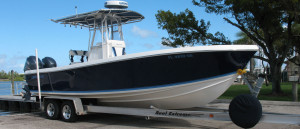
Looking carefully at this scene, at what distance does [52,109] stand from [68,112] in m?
0.87

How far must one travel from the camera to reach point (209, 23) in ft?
47.1

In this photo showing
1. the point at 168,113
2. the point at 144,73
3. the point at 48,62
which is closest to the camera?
the point at 168,113

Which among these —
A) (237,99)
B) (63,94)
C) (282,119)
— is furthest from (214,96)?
(63,94)

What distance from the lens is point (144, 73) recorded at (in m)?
6.77

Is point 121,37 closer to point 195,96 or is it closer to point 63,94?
point 63,94

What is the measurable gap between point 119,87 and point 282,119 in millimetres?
3818

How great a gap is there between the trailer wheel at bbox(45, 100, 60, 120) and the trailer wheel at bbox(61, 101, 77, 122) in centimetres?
23

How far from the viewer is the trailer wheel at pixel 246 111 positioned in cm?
527

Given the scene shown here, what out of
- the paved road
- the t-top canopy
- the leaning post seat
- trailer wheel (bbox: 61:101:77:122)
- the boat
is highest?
the t-top canopy

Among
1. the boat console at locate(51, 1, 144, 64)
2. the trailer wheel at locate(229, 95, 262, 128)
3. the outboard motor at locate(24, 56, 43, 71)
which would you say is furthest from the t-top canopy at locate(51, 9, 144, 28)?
the trailer wheel at locate(229, 95, 262, 128)

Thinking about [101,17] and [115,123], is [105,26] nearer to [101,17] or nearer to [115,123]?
[101,17]

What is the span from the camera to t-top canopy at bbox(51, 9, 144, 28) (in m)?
9.10

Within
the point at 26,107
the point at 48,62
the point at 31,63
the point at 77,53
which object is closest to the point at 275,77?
the point at 77,53

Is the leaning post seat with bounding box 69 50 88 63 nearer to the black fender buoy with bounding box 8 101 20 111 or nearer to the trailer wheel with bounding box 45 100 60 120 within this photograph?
the trailer wheel with bounding box 45 100 60 120
